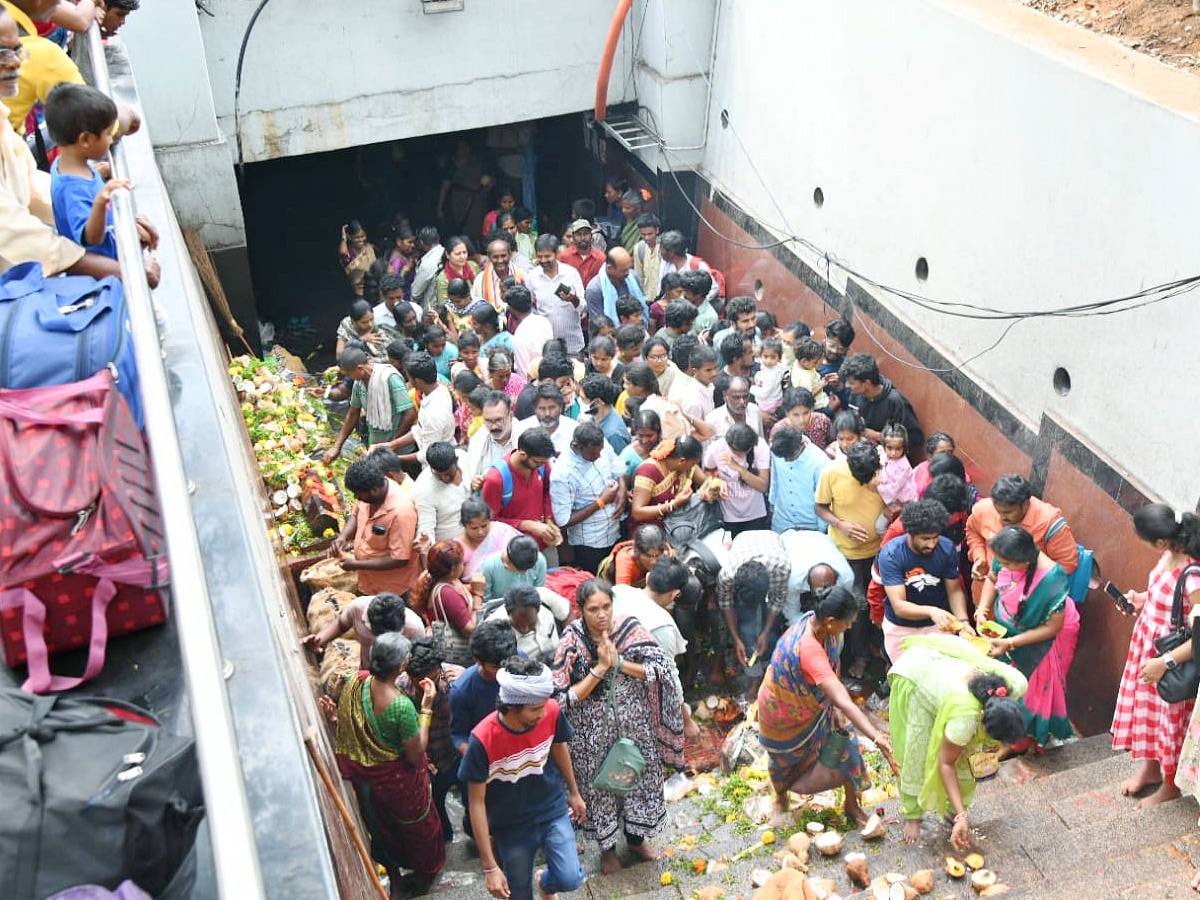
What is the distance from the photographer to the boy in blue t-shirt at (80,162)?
434 cm

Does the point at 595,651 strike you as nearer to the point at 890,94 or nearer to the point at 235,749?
the point at 235,749

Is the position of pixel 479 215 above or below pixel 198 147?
below

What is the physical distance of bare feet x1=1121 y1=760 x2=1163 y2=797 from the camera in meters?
5.78

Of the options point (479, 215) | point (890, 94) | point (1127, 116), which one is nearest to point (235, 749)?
point (1127, 116)

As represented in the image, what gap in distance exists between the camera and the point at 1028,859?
17.3 feet

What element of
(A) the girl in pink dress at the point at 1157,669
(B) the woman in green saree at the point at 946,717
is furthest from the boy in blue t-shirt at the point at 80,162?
(A) the girl in pink dress at the point at 1157,669

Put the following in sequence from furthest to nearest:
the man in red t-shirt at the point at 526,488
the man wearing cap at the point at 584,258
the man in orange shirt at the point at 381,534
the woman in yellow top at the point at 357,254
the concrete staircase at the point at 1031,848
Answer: the woman in yellow top at the point at 357,254 → the man wearing cap at the point at 584,258 → the man in red t-shirt at the point at 526,488 → the man in orange shirt at the point at 381,534 → the concrete staircase at the point at 1031,848

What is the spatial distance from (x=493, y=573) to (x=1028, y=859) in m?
2.91

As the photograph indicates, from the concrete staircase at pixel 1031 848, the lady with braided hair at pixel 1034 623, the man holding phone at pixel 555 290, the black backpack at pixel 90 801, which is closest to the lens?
the black backpack at pixel 90 801

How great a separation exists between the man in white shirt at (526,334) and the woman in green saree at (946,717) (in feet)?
13.2

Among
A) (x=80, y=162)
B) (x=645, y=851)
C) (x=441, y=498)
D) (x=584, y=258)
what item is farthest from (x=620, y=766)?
(x=584, y=258)

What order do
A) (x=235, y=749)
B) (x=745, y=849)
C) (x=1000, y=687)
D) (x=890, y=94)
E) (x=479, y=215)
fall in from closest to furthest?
1. (x=235, y=749)
2. (x=1000, y=687)
3. (x=745, y=849)
4. (x=890, y=94)
5. (x=479, y=215)

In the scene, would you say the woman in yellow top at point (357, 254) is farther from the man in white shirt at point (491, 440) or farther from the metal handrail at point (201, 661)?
the metal handrail at point (201, 661)

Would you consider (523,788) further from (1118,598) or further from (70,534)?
(1118,598)
